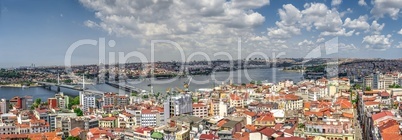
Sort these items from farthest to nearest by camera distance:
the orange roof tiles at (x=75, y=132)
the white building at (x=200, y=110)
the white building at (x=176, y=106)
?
the white building at (x=200, y=110)
the white building at (x=176, y=106)
the orange roof tiles at (x=75, y=132)

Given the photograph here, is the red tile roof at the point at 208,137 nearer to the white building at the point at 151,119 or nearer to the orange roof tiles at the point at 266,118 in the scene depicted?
the orange roof tiles at the point at 266,118

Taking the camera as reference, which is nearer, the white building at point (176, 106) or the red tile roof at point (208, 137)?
the red tile roof at point (208, 137)

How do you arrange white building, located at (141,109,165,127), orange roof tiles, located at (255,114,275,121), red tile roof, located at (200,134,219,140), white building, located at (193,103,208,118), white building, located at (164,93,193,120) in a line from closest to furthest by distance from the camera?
1. red tile roof, located at (200,134,219,140)
2. orange roof tiles, located at (255,114,275,121)
3. white building, located at (141,109,165,127)
4. white building, located at (164,93,193,120)
5. white building, located at (193,103,208,118)

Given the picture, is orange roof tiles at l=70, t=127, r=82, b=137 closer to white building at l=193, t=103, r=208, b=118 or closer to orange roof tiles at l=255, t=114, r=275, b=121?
white building at l=193, t=103, r=208, b=118

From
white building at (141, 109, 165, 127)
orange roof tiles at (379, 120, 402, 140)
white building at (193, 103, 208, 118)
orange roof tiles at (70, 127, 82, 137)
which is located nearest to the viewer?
orange roof tiles at (379, 120, 402, 140)

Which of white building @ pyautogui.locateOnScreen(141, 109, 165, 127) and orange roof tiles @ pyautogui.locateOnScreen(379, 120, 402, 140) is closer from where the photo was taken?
orange roof tiles @ pyautogui.locateOnScreen(379, 120, 402, 140)

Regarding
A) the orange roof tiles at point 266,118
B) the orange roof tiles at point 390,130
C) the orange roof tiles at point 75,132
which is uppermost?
the orange roof tiles at point 390,130

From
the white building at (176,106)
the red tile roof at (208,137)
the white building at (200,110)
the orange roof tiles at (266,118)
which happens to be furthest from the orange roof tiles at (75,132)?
the orange roof tiles at (266,118)

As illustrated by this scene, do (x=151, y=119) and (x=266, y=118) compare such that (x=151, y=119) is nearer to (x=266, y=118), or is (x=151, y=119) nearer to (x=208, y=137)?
(x=266, y=118)

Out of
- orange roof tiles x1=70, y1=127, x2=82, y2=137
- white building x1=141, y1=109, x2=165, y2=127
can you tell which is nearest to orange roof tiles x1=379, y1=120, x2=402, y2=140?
white building x1=141, y1=109, x2=165, y2=127

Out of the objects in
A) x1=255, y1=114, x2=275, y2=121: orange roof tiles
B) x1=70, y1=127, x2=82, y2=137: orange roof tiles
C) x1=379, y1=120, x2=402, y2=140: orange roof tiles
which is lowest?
x1=70, y1=127, x2=82, y2=137: orange roof tiles

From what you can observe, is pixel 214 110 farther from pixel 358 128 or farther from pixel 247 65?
pixel 247 65

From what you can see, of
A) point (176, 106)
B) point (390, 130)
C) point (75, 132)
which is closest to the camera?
point (390, 130)

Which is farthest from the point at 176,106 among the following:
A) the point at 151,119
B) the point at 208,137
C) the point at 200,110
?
the point at 208,137
